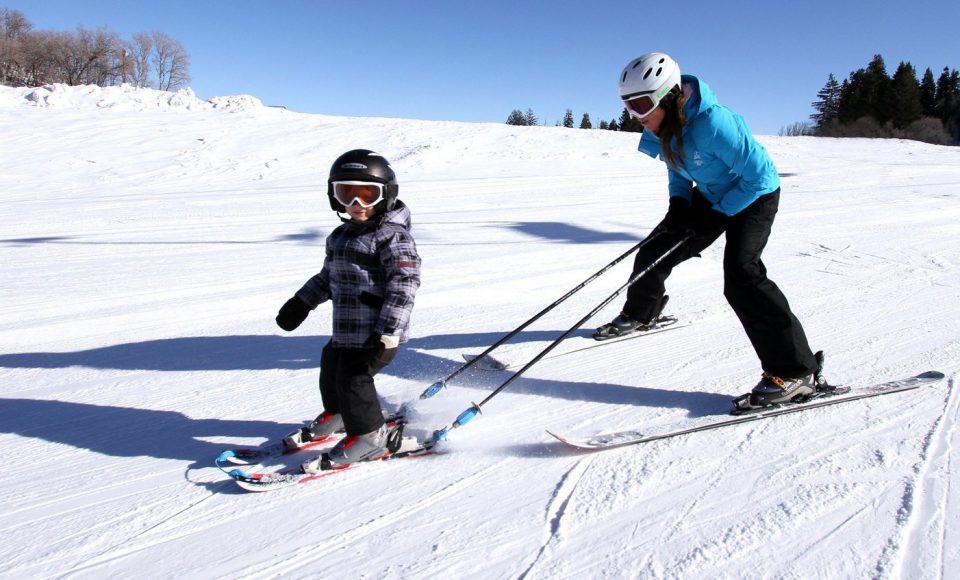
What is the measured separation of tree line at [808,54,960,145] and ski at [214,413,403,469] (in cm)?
4772

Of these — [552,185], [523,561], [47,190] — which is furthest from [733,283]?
[47,190]

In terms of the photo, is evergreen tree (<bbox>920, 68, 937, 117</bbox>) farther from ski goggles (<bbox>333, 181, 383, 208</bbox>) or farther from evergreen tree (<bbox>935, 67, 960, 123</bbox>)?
ski goggles (<bbox>333, 181, 383, 208</bbox>)

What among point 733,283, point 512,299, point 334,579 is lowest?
point 334,579

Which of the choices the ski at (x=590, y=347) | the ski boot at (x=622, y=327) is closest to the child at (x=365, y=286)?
the ski at (x=590, y=347)

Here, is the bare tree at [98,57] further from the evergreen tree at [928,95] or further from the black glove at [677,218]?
the evergreen tree at [928,95]

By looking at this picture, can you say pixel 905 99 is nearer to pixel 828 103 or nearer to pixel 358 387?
pixel 828 103

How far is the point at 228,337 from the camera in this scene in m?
4.70

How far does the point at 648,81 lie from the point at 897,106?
183 ft

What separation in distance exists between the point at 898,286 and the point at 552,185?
7.63m

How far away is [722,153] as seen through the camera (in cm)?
320

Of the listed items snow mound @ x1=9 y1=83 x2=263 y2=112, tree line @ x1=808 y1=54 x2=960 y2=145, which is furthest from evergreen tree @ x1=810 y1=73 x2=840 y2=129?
snow mound @ x1=9 y1=83 x2=263 y2=112

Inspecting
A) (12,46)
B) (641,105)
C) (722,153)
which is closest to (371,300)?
(641,105)

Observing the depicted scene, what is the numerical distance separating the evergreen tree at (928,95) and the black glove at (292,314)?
63.9m

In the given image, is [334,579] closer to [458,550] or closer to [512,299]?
[458,550]
